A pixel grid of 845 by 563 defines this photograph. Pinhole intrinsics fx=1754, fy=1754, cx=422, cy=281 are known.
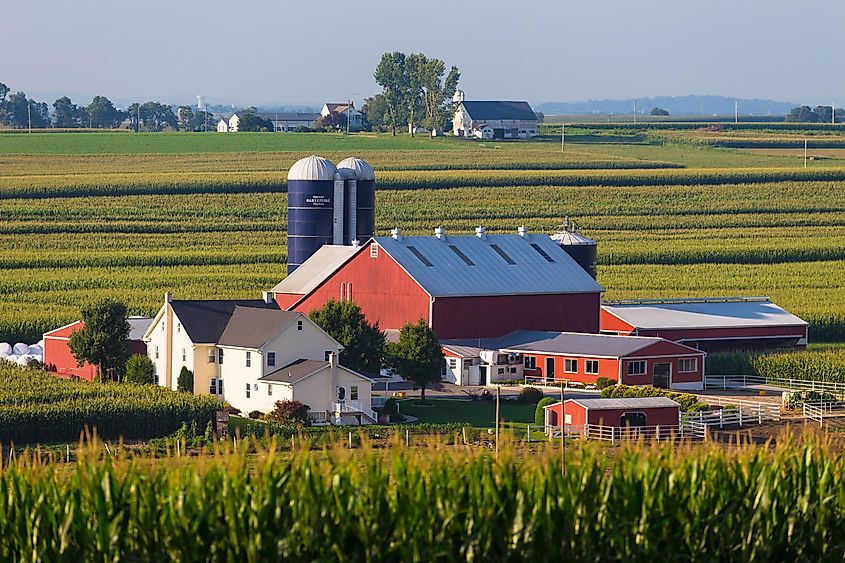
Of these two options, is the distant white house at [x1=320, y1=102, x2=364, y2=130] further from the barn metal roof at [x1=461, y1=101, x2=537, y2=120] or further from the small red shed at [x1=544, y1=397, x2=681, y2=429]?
the small red shed at [x1=544, y1=397, x2=681, y2=429]

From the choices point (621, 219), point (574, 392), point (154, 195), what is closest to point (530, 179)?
point (621, 219)

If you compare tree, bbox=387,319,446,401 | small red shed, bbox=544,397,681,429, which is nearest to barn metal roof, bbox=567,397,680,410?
small red shed, bbox=544,397,681,429

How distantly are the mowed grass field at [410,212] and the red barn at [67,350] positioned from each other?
5.52 m

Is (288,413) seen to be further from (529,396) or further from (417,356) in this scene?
(529,396)

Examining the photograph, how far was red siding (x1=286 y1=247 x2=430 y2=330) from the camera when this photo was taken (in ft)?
186

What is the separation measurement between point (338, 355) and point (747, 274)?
110ft

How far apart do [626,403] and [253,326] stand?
37.0ft

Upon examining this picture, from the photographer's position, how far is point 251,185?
10462 centimetres

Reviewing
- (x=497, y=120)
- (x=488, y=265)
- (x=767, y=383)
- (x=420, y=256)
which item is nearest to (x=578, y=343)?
(x=488, y=265)

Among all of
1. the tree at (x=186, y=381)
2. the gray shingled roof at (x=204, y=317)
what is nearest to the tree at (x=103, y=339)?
the gray shingled roof at (x=204, y=317)

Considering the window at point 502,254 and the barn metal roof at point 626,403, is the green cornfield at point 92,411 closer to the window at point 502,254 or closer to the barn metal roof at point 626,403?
the barn metal roof at point 626,403

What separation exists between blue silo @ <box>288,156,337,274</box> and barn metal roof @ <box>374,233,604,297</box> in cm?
401

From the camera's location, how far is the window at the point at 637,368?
52.5 metres

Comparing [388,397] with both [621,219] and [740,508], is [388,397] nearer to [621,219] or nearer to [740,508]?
[740,508]
